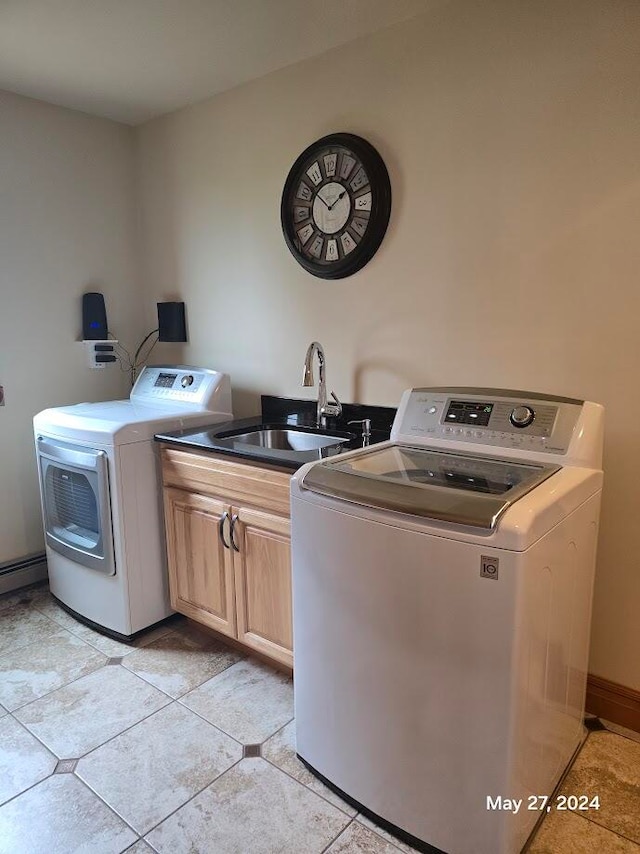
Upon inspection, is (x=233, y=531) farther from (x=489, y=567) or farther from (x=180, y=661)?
(x=489, y=567)

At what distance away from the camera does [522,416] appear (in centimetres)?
169

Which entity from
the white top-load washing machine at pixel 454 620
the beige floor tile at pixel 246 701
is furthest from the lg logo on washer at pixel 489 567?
the beige floor tile at pixel 246 701

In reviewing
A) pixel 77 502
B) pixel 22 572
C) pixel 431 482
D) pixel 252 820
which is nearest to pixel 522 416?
pixel 431 482

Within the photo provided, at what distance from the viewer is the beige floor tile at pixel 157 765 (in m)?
1.59

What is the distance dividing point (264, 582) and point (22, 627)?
1.28 meters

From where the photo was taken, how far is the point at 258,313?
2.71 metres

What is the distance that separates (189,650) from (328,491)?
1282 millimetres

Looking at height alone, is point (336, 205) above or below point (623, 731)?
above

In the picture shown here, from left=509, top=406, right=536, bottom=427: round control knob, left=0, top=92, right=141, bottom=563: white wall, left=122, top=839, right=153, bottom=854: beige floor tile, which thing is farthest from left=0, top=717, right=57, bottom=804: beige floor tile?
left=509, top=406, right=536, bottom=427: round control knob

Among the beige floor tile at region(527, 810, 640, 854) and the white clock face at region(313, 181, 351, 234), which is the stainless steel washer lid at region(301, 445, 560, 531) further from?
the white clock face at region(313, 181, 351, 234)

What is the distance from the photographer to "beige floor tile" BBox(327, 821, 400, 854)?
1439 mm

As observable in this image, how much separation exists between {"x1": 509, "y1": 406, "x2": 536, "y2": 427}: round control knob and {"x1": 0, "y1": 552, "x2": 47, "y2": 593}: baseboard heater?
245 cm

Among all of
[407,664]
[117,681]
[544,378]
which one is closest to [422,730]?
[407,664]

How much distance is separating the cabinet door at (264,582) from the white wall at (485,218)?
2.36 ft
